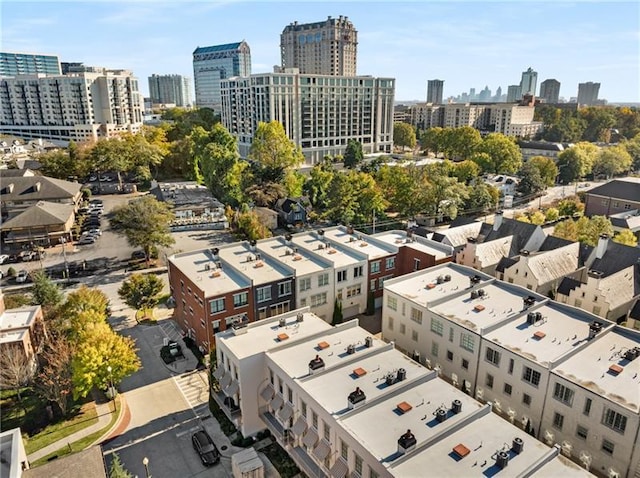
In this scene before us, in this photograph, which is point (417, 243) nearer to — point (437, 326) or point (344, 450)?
point (437, 326)

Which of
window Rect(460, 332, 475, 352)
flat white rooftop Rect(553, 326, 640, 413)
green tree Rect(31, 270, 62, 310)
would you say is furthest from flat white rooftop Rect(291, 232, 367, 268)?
green tree Rect(31, 270, 62, 310)

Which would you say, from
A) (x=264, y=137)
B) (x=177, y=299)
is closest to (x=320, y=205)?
(x=264, y=137)

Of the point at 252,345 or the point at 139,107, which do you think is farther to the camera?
the point at 139,107

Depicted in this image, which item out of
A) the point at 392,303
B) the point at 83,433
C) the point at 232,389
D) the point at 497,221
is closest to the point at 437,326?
the point at 392,303

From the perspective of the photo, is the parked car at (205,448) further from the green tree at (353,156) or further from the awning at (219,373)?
the green tree at (353,156)

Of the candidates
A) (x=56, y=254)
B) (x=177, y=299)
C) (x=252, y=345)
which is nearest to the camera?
(x=252, y=345)

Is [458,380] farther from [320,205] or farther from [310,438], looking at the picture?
[320,205]

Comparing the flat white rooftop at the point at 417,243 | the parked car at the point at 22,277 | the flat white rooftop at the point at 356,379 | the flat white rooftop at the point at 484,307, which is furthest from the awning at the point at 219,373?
the parked car at the point at 22,277
